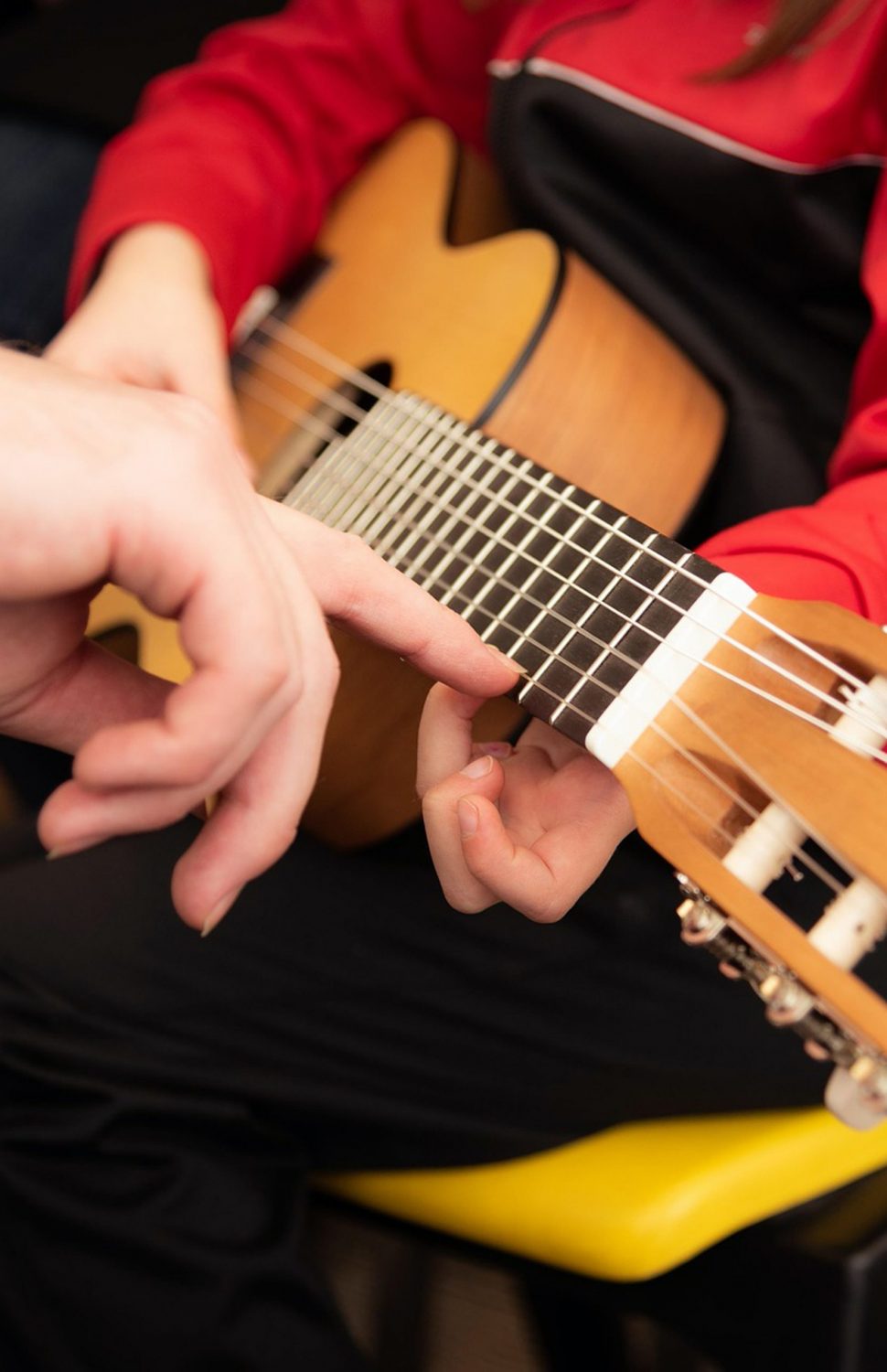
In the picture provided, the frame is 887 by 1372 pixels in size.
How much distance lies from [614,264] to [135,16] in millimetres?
626

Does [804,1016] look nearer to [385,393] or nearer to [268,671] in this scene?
[268,671]

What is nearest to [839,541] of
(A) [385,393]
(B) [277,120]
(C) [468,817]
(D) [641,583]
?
(D) [641,583]

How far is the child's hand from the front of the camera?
0.71 meters

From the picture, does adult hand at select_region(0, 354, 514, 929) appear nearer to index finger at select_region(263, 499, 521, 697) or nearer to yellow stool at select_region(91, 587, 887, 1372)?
index finger at select_region(263, 499, 521, 697)

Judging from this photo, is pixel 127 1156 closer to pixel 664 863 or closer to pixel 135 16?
pixel 664 863

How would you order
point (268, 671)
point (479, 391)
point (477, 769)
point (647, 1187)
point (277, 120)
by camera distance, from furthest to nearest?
1. point (277, 120)
2. point (479, 391)
3. point (647, 1187)
4. point (477, 769)
5. point (268, 671)

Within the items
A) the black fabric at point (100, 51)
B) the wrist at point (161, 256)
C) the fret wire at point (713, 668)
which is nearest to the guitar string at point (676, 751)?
the fret wire at point (713, 668)

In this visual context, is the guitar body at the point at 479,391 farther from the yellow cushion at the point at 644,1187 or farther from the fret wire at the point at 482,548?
the yellow cushion at the point at 644,1187

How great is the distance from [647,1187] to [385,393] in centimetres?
51

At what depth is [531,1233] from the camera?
23.7 inches

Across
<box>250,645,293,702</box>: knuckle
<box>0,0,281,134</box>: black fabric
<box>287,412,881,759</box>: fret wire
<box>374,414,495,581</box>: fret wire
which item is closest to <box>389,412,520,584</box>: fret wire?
<box>374,414,495,581</box>: fret wire

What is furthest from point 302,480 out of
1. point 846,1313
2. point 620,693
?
point 846,1313

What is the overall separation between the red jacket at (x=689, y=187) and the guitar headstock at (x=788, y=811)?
8 cm

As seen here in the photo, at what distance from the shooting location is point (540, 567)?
0.52 metres
